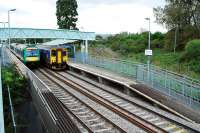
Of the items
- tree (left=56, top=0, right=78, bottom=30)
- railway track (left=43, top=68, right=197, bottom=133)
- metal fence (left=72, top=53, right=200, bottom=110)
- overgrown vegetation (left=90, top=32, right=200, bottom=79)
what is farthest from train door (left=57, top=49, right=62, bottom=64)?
tree (left=56, top=0, right=78, bottom=30)

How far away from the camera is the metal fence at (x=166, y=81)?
16.3m

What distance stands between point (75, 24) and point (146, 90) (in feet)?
149

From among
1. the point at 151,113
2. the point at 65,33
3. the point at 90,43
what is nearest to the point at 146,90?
the point at 151,113

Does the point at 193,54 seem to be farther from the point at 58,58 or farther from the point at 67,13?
the point at 67,13

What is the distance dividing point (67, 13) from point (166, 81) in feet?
150

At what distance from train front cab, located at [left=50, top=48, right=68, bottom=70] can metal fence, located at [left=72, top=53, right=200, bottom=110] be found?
7.39 metres

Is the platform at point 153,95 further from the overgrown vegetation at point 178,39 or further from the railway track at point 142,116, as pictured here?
the overgrown vegetation at point 178,39

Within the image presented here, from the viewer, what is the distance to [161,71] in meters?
20.1

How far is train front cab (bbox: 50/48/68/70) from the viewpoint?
3303 centimetres

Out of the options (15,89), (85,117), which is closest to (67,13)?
(15,89)

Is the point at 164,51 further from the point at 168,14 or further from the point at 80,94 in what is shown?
the point at 80,94

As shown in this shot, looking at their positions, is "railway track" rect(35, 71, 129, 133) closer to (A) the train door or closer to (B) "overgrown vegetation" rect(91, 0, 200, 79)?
(A) the train door

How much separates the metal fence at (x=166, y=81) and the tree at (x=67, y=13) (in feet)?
117

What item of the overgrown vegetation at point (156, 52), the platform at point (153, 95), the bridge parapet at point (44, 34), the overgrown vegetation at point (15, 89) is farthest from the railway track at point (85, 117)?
Result: the bridge parapet at point (44, 34)
